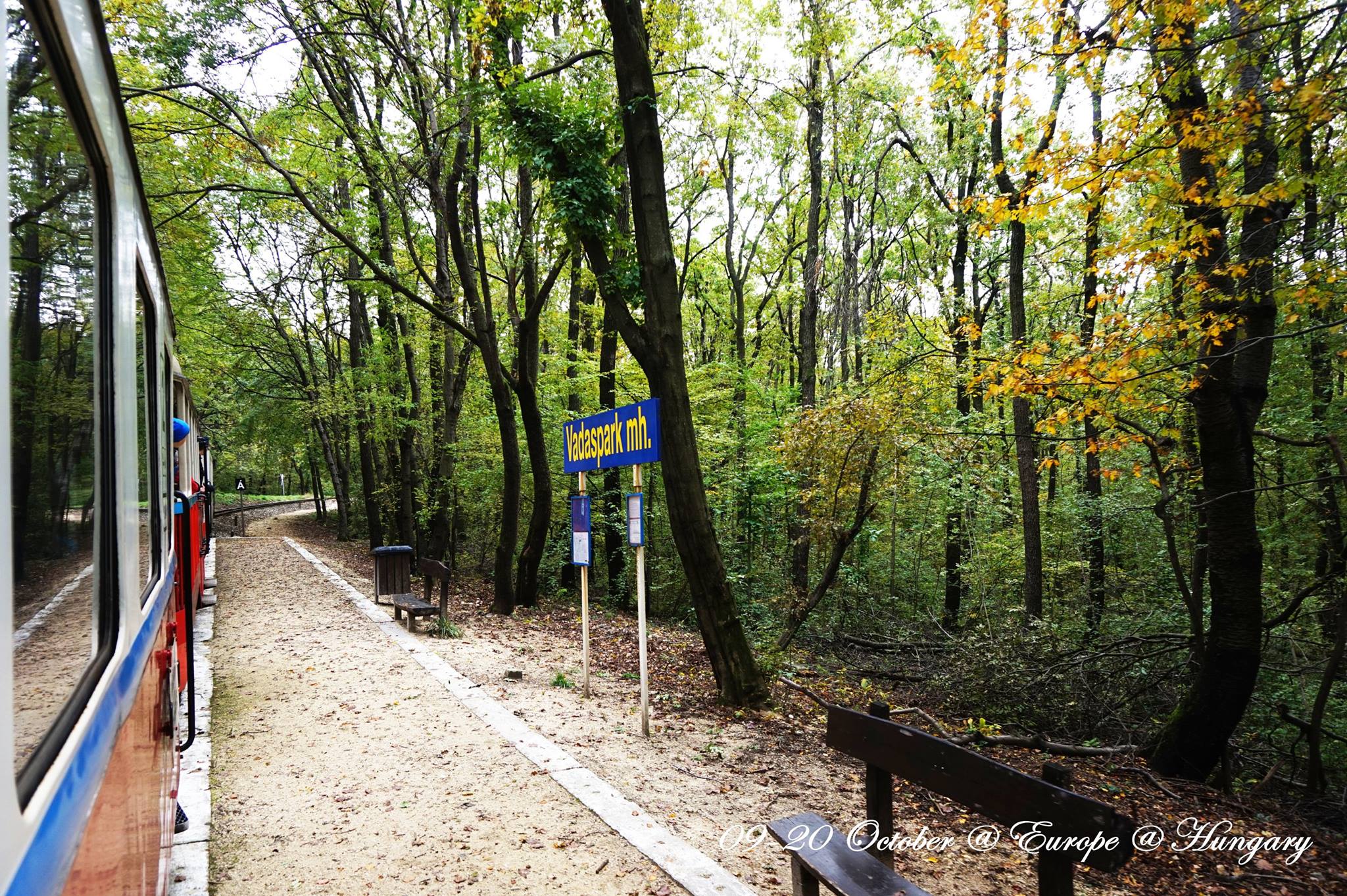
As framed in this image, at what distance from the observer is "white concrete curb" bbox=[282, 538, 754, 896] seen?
3938 millimetres

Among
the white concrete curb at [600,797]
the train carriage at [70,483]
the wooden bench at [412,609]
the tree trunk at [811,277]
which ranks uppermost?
the tree trunk at [811,277]

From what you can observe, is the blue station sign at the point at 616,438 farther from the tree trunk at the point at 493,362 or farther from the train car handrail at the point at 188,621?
the tree trunk at the point at 493,362

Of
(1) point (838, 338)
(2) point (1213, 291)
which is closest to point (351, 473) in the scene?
(1) point (838, 338)

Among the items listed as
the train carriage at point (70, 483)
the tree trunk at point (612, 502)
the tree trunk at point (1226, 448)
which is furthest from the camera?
the tree trunk at point (612, 502)

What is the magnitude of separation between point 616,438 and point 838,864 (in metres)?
4.15

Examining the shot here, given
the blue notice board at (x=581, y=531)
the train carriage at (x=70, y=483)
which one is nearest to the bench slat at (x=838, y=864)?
the train carriage at (x=70, y=483)

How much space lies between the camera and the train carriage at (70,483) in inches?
39.7

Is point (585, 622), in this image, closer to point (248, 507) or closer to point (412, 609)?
point (412, 609)

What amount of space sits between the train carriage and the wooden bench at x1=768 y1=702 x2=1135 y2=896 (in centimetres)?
255

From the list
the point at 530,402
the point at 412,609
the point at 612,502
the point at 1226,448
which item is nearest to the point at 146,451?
the point at 412,609

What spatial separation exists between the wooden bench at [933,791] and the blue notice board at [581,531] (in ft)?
12.2

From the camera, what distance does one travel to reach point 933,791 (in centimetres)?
331

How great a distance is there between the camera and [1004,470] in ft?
45.0

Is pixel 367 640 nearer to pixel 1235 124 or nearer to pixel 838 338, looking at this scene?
pixel 1235 124
